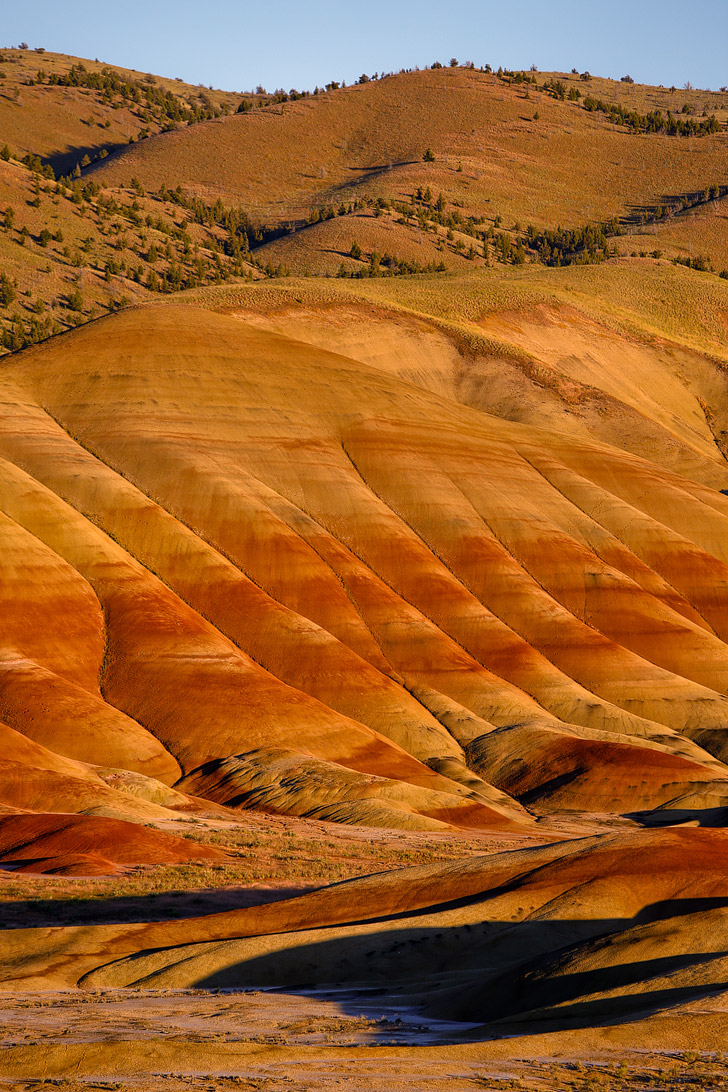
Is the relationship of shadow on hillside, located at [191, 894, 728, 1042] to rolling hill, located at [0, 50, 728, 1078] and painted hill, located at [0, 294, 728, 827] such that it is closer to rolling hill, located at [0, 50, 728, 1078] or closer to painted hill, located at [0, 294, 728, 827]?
rolling hill, located at [0, 50, 728, 1078]

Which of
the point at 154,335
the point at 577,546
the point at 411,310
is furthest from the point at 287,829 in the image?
the point at 411,310

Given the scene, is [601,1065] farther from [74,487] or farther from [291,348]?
[291,348]

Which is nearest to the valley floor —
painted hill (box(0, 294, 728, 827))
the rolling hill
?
the rolling hill

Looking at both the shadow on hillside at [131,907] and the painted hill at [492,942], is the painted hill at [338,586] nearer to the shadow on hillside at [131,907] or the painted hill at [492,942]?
the shadow on hillside at [131,907]

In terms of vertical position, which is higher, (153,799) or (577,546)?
(577,546)

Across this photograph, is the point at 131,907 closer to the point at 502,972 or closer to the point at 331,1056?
the point at 502,972

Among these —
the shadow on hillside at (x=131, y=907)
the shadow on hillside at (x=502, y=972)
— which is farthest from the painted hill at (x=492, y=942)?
the shadow on hillside at (x=131, y=907)
